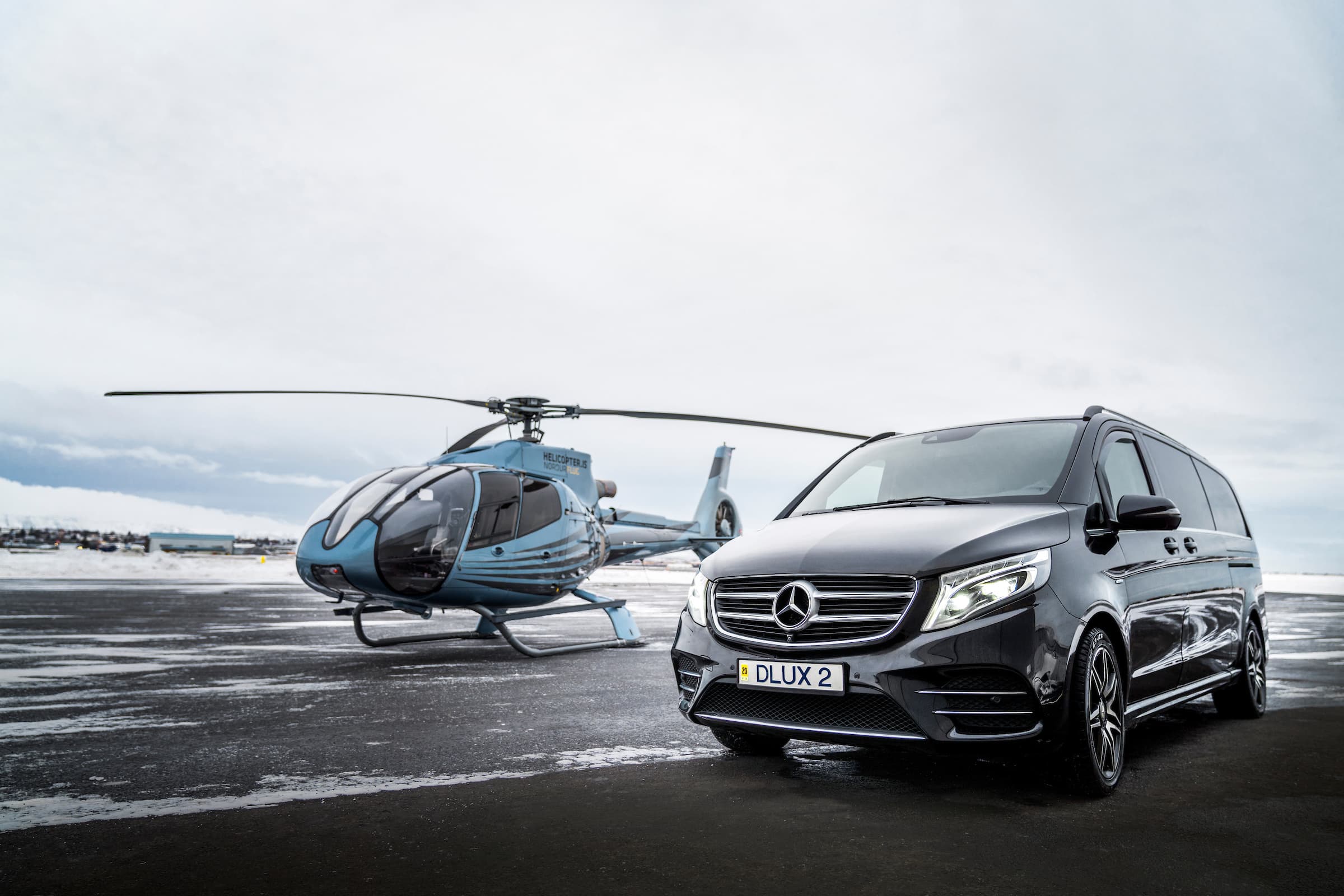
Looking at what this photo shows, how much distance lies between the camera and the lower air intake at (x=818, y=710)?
13.2 feet

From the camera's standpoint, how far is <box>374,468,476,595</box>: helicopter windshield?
387 inches

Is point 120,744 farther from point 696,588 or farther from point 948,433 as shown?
point 948,433

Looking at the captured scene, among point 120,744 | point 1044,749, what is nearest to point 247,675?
point 120,744

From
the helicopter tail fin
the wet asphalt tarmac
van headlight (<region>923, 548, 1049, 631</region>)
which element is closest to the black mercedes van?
van headlight (<region>923, 548, 1049, 631</region>)

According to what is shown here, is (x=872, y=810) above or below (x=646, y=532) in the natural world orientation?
below

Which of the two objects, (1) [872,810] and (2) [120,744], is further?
(2) [120,744]

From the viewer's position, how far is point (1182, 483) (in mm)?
6340

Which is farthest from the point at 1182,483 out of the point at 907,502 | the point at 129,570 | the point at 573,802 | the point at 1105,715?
the point at 129,570

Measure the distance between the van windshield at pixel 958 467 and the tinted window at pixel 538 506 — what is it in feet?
18.7

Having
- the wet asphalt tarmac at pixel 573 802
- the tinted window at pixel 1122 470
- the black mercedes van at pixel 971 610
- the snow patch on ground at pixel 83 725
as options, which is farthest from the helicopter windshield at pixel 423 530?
the tinted window at pixel 1122 470

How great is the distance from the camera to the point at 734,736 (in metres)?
5.16

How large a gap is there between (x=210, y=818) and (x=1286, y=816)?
456 cm

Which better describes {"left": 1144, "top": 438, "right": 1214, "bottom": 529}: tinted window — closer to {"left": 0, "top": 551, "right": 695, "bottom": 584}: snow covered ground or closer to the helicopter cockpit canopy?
the helicopter cockpit canopy

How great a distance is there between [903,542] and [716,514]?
16799mm
